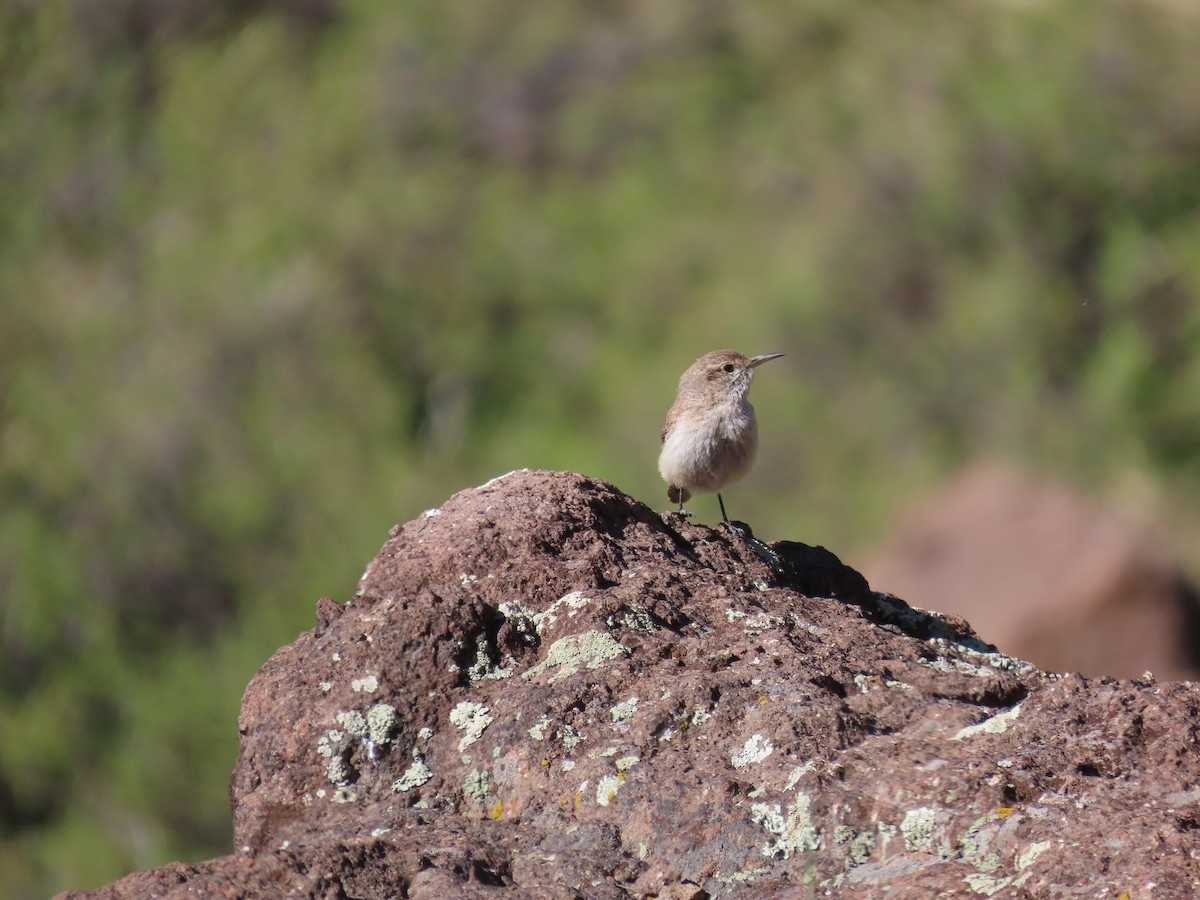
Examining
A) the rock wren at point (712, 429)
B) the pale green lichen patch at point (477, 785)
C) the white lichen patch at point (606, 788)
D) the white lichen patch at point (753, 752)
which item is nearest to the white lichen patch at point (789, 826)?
the white lichen patch at point (753, 752)

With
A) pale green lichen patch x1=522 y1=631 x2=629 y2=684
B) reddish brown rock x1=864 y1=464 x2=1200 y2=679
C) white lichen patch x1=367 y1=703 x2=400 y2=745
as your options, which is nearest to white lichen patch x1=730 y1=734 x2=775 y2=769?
pale green lichen patch x1=522 y1=631 x2=629 y2=684

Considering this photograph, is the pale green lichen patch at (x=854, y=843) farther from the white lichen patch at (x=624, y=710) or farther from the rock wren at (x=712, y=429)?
the rock wren at (x=712, y=429)

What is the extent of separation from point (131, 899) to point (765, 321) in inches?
538

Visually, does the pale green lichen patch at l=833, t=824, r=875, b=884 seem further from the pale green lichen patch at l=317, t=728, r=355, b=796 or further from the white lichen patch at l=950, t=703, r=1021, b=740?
the pale green lichen patch at l=317, t=728, r=355, b=796

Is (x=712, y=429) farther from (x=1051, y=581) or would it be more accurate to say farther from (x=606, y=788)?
(x=1051, y=581)

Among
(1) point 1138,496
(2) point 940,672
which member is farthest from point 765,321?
(2) point 940,672

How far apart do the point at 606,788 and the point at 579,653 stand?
532mm

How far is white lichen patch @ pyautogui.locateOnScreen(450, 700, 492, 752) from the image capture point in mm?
3674

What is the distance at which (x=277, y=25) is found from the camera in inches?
905

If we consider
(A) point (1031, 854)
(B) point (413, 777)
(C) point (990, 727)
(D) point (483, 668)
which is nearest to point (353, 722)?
(B) point (413, 777)

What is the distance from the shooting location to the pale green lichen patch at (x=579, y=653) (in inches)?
150

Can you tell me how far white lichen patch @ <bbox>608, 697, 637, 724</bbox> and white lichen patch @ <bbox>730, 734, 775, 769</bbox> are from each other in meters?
0.32

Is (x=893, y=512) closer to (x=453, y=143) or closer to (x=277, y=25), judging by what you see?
(x=453, y=143)

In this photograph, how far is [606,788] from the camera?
3400 mm
